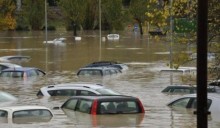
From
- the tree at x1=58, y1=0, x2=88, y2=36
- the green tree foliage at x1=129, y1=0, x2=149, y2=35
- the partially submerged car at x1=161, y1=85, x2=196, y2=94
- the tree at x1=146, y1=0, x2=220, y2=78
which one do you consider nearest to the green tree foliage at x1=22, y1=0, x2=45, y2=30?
the tree at x1=58, y1=0, x2=88, y2=36

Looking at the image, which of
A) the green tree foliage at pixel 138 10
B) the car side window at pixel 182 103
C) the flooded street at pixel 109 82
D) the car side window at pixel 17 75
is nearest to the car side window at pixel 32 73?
the car side window at pixel 17 75

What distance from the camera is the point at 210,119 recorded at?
62.5 ft

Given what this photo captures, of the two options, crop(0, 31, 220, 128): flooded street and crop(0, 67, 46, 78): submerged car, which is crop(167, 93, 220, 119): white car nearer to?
crop(0, 31, 220, 128): flooded street

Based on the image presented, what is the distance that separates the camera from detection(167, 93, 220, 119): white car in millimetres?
19422

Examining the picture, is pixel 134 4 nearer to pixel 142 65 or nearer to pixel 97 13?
pixel 97 13

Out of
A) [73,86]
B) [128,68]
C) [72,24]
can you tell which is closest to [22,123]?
[73,86]

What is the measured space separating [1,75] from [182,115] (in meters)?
24.7

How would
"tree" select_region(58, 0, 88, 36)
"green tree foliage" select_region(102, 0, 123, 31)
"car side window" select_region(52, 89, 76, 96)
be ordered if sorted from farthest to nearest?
"green tree foliage" select_region(102, 0, 123, 31)
"tree" select_region(58, 0, 88, 36)
"car side window" select_region(52, 89, 76, 96)

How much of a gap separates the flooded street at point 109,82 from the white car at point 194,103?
306mm

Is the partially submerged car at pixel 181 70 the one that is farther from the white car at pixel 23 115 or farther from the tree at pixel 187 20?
the tree at pixel 187 20

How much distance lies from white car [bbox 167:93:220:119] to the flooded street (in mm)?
306

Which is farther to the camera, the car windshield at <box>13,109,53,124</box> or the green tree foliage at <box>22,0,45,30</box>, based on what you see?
the green tree foliage at <box>22,0,45,30</box>

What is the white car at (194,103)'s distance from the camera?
19422 mm

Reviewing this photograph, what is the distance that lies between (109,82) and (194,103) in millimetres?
19945
